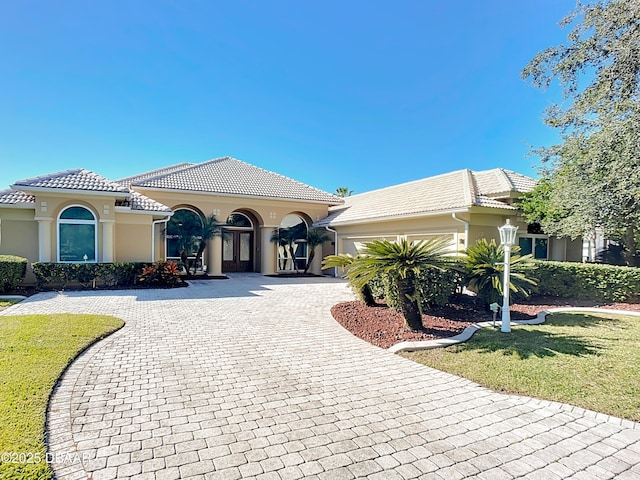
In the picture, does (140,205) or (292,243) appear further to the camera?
(292,243)

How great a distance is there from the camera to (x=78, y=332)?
24.4 feet

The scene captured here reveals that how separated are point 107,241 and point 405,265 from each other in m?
14.0

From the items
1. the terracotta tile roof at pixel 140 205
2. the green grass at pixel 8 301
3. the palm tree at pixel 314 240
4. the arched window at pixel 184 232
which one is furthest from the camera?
the palm tree at pixel 314 240

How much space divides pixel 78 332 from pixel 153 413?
4.61 meters

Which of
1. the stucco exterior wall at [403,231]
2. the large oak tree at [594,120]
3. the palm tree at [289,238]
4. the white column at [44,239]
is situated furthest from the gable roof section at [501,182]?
the white column at [44,239]

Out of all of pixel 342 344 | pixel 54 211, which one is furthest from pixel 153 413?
pixel 54 211

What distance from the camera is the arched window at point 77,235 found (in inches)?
590

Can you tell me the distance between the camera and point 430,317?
9367 mm

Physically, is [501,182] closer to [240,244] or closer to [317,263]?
[317,263]

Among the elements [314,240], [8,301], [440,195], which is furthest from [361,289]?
[8,301]

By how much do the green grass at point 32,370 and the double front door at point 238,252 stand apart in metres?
14.3

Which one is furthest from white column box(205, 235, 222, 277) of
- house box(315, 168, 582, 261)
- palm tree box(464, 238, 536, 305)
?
palm tree box(464, 238, 536, 305)

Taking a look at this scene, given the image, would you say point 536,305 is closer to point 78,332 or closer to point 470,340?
point 470,340

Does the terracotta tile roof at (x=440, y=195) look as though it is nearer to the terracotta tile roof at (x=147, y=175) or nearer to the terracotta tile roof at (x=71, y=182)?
the terracotta tile roof at (x=147, y=175)
